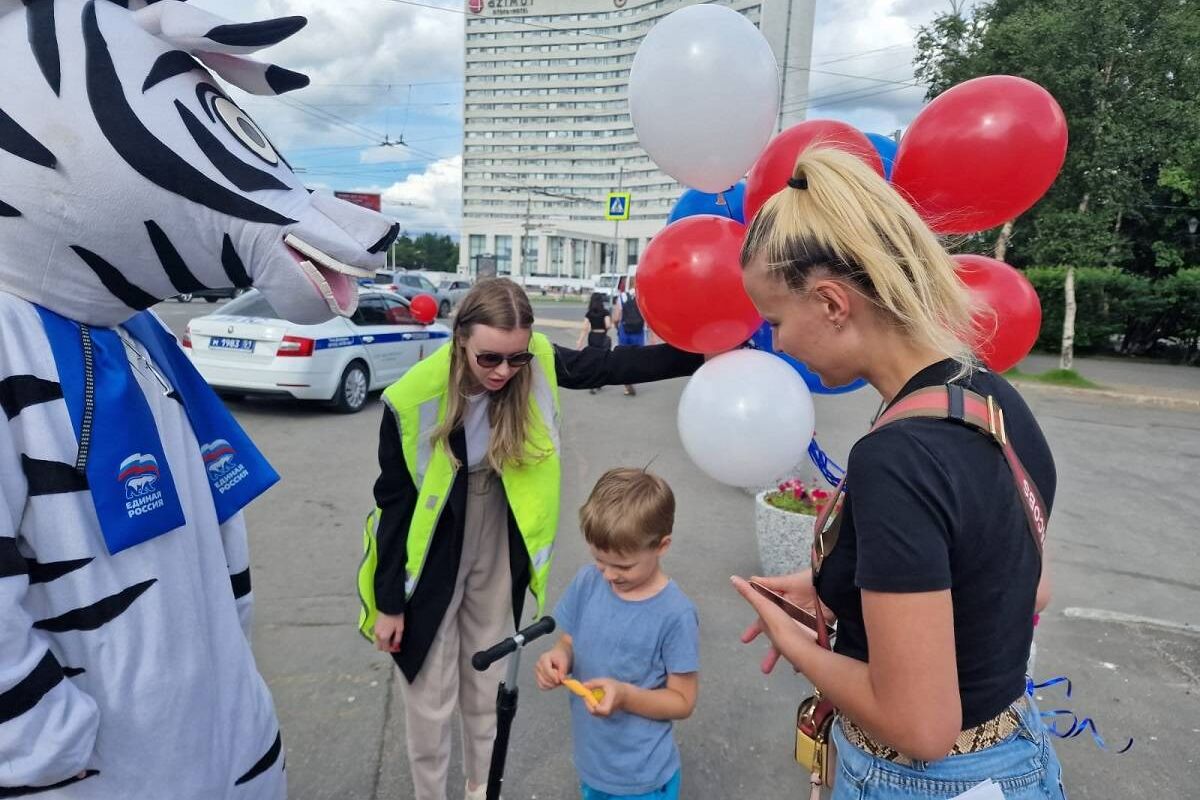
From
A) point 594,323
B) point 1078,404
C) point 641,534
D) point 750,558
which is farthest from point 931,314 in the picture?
point 1078,404

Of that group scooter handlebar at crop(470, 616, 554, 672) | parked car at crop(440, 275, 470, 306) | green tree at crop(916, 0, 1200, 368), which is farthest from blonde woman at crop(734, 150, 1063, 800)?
parked car at crop(440, 275, 470, 306)

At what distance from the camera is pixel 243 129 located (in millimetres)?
1387

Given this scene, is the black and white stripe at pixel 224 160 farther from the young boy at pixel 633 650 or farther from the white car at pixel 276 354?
the white car at pixel 276 354

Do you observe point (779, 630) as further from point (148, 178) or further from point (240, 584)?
point (148, 178)

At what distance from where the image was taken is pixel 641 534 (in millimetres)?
1798

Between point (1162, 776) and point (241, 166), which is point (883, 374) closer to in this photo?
point (241, 166)

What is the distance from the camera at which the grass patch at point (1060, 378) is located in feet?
42.2

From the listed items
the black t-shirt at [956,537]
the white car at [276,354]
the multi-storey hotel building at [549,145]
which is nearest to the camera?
the black t-shirt at [956,537]

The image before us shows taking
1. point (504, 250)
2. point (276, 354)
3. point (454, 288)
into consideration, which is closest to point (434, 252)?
point (504, 250)

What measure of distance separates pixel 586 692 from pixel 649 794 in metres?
0.49

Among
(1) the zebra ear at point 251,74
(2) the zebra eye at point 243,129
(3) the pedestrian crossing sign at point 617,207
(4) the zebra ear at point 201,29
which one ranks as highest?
(3) the pedestrian crossing sign at point 617,207

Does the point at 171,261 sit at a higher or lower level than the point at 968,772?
higher

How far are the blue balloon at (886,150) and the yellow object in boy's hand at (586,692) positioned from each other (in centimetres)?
192

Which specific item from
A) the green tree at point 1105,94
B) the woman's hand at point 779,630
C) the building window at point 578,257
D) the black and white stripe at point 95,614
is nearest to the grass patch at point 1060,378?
the green tree at point 1105,94
